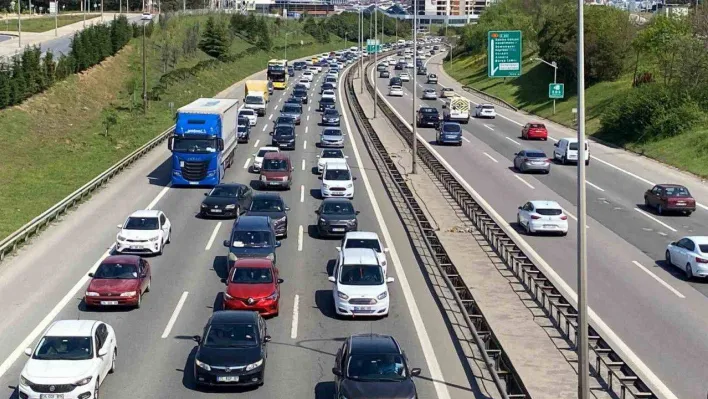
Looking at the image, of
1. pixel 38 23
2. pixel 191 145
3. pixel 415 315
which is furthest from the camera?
→ pixel 38 23

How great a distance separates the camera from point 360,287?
26.5m

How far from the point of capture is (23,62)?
7144 cm

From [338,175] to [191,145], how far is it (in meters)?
7.20

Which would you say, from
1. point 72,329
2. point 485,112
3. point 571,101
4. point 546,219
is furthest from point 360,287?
point 571,101

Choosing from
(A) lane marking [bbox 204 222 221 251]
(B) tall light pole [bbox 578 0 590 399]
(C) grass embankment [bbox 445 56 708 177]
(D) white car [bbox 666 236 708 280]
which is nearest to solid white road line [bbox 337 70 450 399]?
(B) tall light pole [bbox 578 0 590 399]

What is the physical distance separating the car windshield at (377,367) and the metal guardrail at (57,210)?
57.6 feet

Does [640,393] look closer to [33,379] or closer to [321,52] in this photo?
[33,379]

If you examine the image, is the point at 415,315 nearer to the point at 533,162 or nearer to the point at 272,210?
the point at 272,210

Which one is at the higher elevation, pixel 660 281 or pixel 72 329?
pixel 72 329

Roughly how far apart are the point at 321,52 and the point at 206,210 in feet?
480

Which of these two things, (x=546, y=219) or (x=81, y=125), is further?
(x=81, y=125)

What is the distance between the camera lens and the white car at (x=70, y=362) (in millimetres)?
19281

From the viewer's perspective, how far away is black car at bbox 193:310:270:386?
2028cm

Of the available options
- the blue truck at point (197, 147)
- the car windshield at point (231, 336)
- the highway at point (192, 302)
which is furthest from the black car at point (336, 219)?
the car windshield at point (231, 336)
